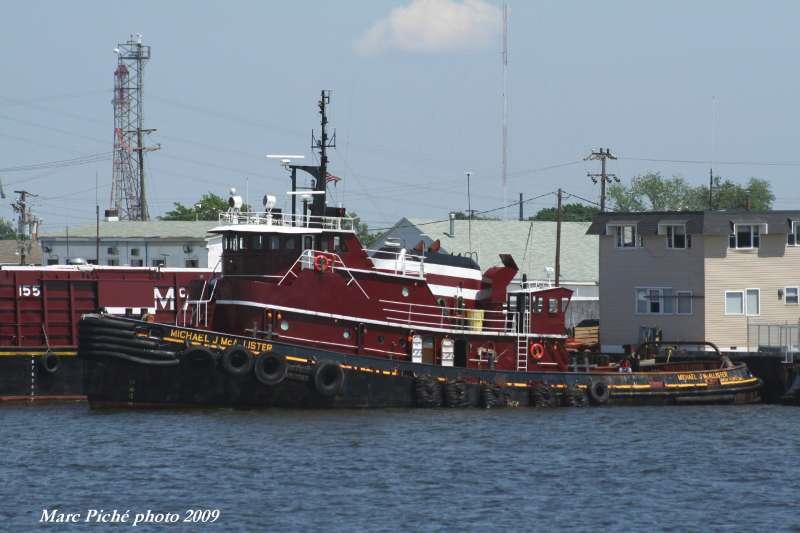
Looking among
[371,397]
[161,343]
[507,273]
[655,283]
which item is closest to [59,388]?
[161,343]

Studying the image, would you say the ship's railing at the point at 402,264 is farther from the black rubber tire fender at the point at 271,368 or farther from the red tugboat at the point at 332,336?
the black rubber tire fender at the point at 271,368

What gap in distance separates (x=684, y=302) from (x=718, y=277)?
1484 mm

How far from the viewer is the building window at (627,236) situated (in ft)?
174

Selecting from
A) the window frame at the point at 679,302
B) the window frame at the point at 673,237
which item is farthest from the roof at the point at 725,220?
the window frame at the point at 679,302

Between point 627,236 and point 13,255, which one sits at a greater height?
point 13,255

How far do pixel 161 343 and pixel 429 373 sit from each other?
24.5 ft

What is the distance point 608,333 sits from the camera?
5306 cm

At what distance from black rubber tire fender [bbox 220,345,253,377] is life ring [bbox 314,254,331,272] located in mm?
2990

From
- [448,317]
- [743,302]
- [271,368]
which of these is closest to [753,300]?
[743,302]

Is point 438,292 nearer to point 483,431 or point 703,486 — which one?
point 483,431

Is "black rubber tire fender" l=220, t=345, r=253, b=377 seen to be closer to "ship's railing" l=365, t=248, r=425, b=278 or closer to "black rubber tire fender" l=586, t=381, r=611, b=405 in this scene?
"ship's railing" l=365, t=248, r=425, b=278

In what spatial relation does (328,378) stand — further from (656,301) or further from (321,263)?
(656,301)

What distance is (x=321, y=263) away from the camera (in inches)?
1515

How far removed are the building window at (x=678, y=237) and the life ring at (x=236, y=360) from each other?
65.9ft
